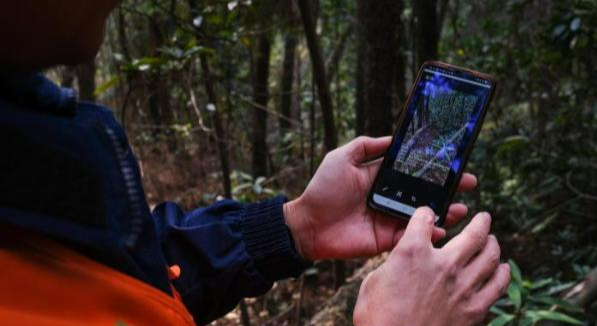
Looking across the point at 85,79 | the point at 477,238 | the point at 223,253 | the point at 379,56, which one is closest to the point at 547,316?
the point at 477,238

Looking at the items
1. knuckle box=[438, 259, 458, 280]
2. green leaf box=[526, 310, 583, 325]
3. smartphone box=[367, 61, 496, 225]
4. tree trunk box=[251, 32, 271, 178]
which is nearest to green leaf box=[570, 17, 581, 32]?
green leaf box=[526, 310, 583, 325]

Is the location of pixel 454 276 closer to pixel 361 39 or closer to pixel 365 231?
pixel 365 231

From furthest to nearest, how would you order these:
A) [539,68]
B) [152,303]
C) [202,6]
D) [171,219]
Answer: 1. [539,68]
2. [202,6]
3. [171,219]
4. [152,303]

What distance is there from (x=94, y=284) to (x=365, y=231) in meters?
0.81

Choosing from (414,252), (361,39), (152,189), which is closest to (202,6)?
(361,39)

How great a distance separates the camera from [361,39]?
3.61 meters

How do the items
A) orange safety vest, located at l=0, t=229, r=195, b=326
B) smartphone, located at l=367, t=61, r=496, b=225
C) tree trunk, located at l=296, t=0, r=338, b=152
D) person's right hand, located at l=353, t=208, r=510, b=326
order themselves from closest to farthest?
orange safety vest, located at l=0, t=229, r=195, b=326, person's right hand, located at l=353, t=208, r=510, b=326, smartphone, located at l=367, t=61, r=496, b=225, tree trunk, located at l=296, t=0, r=338, b=152

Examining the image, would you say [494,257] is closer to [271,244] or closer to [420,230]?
[420,230]

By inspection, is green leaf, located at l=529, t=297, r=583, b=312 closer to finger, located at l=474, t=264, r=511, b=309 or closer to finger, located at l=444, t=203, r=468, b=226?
finger, located at l=444, t=203, r=468, b=226

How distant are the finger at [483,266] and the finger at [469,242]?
0.04ft

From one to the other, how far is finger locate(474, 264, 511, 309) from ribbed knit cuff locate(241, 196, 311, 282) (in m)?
0.47

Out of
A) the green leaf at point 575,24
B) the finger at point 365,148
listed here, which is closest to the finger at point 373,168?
the finger at point 365,148

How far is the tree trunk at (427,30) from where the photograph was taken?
4453 mm

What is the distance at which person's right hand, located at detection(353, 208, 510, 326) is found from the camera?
1.04m
